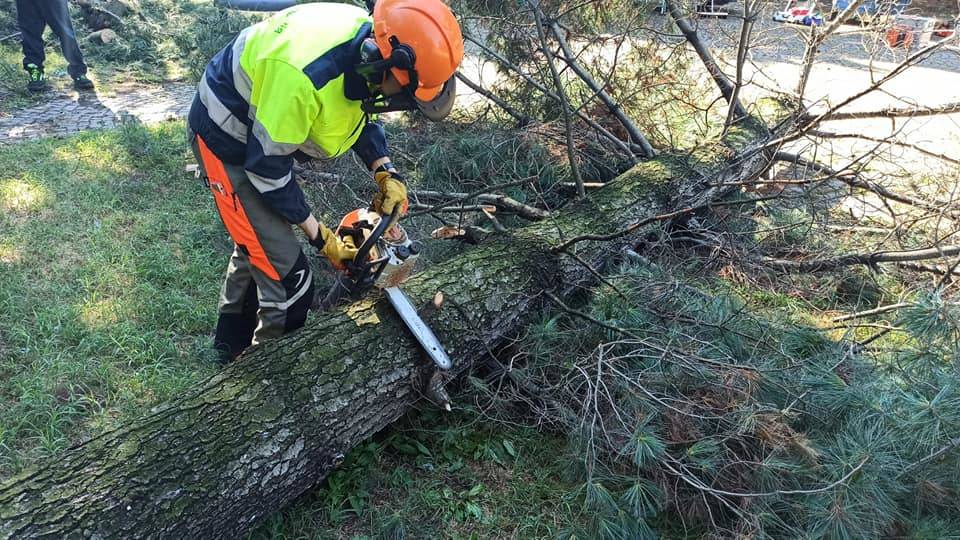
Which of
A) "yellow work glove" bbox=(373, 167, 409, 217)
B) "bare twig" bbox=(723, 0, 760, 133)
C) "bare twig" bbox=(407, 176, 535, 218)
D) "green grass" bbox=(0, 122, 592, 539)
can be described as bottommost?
"green grass" bbox=(0, 122, 592, 539)

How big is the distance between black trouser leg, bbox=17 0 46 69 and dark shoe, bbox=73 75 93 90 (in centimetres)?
34

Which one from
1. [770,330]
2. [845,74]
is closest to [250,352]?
[770,330]

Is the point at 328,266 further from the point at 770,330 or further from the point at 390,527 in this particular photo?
the point at 770,330

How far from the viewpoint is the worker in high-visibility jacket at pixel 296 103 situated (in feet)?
6.52

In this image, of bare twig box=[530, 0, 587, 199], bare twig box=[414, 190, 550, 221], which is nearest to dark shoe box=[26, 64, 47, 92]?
bare twig box=[414, 190, 550, 221]

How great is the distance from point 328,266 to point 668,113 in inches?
125

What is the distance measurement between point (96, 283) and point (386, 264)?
190cm

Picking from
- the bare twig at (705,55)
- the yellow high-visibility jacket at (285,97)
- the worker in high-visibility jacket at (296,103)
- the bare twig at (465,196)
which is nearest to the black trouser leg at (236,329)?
the worker in high-visibility jacket at (296,103)

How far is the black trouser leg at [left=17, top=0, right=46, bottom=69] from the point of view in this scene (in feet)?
19.0

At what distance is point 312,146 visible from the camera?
2211 mm

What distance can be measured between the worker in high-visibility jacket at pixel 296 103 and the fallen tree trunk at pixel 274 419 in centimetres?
35

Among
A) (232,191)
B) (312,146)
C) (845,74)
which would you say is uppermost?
(312,146)

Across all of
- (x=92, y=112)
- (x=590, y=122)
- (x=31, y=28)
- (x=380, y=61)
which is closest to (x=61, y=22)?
(x=31, y=28)

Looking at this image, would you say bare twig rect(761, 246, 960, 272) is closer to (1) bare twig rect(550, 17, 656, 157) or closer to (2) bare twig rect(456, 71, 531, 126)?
(1) bare twig rect(550, 17, 656, 157)
